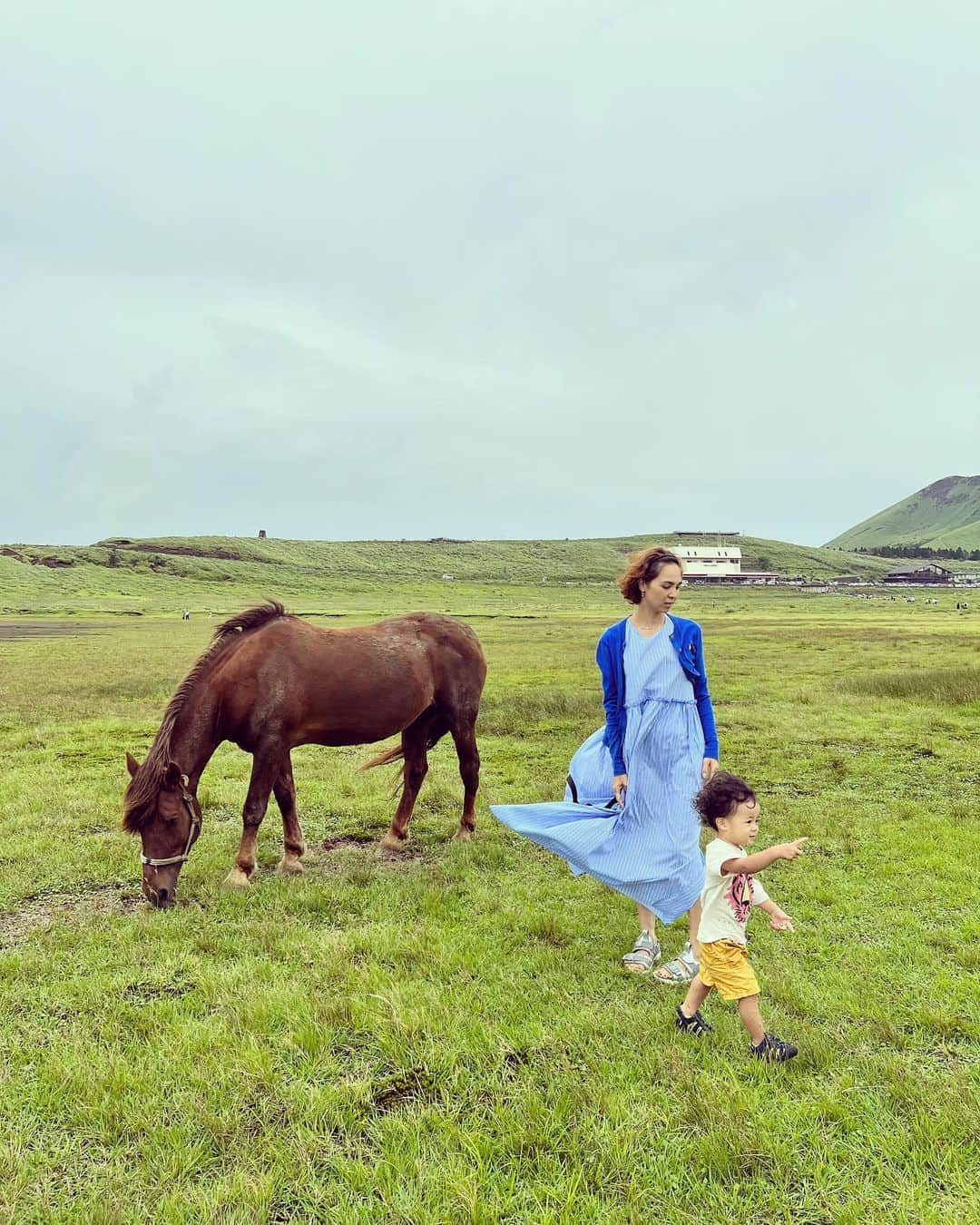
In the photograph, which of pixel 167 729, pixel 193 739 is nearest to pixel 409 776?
pixel 193 739

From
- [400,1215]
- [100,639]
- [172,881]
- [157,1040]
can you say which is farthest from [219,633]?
[100,639]

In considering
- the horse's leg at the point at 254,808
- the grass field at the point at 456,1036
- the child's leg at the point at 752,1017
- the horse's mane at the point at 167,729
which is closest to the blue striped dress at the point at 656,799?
the grass field at the point at 456,1036

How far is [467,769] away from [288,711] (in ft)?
7.99

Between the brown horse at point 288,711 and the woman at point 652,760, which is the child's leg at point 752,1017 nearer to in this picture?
the woman at point 652,760

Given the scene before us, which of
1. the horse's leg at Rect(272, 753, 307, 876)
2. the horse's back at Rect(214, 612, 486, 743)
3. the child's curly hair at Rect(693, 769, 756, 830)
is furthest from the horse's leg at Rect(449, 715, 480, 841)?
the child's curly hair at Rect(693, 769, 756, 830)

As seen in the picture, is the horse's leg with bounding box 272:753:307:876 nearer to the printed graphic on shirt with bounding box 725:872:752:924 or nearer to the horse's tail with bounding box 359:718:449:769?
the horse's tail with bounding box 359:718:449:769

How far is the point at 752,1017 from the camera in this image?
157 inches

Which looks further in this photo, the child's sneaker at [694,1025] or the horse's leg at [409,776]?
the horse's leg at [409,776]

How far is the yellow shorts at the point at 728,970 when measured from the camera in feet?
13.1

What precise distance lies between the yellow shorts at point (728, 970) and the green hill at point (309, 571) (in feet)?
224

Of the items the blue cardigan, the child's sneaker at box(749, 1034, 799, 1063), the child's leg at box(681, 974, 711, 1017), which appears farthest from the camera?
the blue cardigan

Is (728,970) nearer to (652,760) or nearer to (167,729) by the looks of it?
(652,760)

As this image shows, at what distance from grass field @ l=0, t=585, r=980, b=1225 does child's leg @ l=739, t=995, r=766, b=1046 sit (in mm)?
166

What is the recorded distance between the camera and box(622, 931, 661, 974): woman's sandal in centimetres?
504
